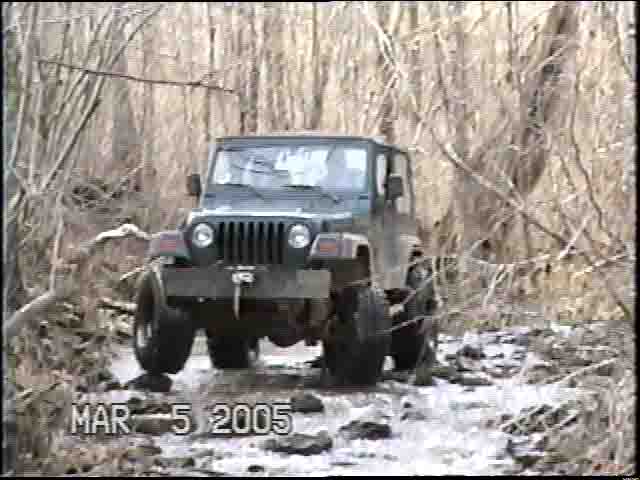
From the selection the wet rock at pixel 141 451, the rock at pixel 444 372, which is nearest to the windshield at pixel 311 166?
the rock at pixel 444 372

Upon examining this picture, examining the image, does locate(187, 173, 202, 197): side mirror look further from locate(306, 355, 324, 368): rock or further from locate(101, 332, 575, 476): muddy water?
locate(306, 355, 324, 368): rock

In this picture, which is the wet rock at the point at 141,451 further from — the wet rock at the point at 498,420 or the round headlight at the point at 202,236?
the round headlight at the point at 202,236

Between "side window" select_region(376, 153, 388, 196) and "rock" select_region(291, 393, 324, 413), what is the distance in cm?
176

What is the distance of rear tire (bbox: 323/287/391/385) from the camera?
25.3 feet

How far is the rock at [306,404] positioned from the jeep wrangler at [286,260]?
1.98 ft

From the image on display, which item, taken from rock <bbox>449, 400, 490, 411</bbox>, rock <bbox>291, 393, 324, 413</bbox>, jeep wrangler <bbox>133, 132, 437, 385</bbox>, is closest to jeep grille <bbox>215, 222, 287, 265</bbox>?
jeep wrangler <bbox>133, 132, 437, 385</bbox>

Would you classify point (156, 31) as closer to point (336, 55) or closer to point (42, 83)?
point (336, 55)

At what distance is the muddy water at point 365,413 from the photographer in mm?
5820

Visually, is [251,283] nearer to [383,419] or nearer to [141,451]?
[383,419]

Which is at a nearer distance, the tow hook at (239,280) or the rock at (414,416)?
the rock at (414,416)

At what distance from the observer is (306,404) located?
707 cm

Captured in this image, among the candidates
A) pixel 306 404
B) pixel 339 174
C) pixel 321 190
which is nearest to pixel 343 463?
pixel 306 404

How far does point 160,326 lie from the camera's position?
790 cm

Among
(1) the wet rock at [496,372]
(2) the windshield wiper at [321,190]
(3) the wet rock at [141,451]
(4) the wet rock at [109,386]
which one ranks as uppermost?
(2) the windshield wiper at [321,190]
